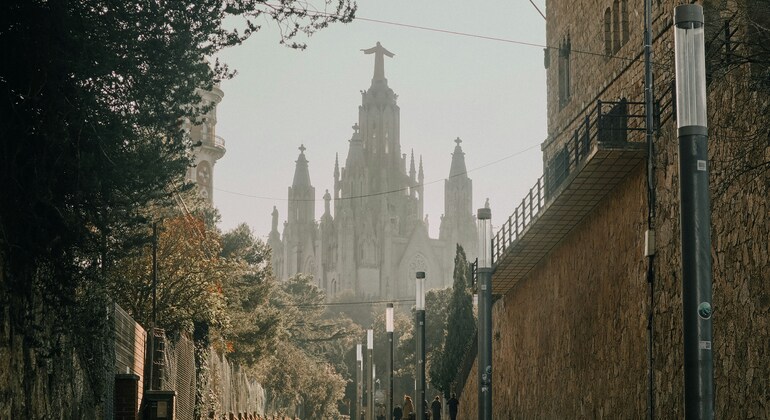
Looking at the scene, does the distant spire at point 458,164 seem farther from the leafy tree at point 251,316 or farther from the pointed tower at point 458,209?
the leafy tree at point 251,316

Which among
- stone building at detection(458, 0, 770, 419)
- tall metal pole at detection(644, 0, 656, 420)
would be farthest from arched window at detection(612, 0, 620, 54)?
tall metal pole at detection(644, 0, 656, 420)

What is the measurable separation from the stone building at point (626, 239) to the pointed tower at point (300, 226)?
13877 cm

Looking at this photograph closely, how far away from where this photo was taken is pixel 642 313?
2373 cm

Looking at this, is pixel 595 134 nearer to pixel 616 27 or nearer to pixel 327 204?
pixel 616 27

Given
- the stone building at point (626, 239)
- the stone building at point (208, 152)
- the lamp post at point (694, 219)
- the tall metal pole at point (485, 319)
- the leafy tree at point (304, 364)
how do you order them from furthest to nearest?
1. the stone building at point (208, 152)
2. the leafy tree at point (304, 364)
3. the tall metal pole at point (485, 319)
4. the stone building at point (626, 239)
5. the lamp post at point (694, 219)

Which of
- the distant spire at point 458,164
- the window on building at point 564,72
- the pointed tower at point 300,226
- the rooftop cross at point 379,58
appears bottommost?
the window on building at point 564,72

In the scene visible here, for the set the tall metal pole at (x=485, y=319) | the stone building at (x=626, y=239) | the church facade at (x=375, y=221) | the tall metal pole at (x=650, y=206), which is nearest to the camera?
the stone building at (x=626, y=239)

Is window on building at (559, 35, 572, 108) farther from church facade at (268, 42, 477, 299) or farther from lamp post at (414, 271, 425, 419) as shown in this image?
church facade at (268, 42, 477, 299)

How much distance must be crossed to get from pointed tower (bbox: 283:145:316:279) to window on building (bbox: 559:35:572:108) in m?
142

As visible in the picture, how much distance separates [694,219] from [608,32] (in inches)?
869

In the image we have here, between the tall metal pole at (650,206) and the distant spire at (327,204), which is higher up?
the distant spire at (327,204)

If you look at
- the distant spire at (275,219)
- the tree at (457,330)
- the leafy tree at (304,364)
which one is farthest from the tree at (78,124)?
the distant spire at (275,219)

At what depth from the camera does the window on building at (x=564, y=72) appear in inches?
1423

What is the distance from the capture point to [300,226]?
180 m
